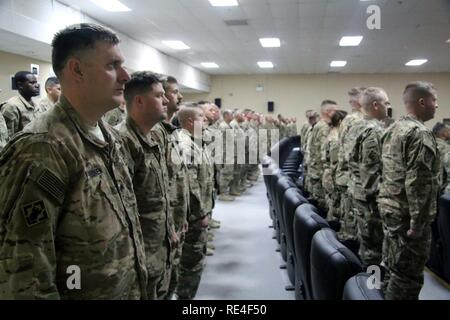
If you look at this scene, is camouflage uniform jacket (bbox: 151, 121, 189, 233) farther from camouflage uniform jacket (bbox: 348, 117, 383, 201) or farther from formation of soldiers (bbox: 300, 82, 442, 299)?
camouflage uniform jacket (bbox: 348, 117, 383, 201)

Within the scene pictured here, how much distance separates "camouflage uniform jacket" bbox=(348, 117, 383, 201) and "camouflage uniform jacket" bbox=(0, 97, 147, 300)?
2.43 m

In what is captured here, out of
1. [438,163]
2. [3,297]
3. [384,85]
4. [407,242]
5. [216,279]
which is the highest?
[384,85]

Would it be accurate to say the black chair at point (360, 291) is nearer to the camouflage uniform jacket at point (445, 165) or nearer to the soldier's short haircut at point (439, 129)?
the camouflage uniform jacket at point (445, 165)

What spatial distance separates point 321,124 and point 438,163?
9.35ft

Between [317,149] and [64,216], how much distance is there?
4.57m

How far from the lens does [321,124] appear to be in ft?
17.4

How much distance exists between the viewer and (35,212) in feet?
3.14

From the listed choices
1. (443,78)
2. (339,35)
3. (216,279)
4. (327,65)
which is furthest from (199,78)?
(216,279)

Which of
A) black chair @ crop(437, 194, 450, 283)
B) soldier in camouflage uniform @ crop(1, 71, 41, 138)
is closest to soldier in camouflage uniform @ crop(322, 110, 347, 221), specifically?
black chair @ crop(437, 194, 450, 283)

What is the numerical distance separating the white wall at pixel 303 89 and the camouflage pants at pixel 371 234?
13.4m

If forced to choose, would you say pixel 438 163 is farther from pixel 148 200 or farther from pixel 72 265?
pixel 72 265

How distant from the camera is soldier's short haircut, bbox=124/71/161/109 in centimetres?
198

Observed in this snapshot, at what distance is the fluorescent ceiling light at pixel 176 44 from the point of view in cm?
978

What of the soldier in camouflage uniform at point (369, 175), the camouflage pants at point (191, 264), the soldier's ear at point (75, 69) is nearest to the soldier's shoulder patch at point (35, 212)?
the soldier's ear at point (75, 69)
